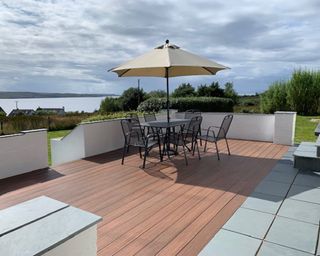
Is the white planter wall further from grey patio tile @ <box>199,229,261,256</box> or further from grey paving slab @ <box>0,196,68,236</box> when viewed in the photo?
grey paving slab @ <box>0,196,68,236</box>

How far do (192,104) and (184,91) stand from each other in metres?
4.20

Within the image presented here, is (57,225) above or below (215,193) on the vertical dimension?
above

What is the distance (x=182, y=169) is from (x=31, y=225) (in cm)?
355

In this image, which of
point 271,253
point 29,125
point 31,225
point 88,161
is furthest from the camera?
point 29,125

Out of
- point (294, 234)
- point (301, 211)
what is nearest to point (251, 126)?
point (301, 211)

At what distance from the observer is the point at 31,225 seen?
1.31 metres

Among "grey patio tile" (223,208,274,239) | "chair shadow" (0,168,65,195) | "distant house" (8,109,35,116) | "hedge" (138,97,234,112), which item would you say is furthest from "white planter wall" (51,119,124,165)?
"distant house" (8,109,35,116)

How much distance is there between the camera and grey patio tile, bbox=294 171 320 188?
3.79 m

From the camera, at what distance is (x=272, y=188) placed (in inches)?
145

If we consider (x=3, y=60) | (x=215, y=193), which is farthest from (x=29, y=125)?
(x=215, y=193)

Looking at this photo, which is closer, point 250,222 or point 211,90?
point 250,222

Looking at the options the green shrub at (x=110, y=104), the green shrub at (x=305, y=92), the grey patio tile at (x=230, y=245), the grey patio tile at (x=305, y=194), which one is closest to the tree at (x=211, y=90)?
the green shrub at (x=305, y=92)

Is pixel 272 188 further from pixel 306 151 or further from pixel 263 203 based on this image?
pixel 306 151

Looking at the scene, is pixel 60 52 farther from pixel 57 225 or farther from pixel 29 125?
pixel 57 225
